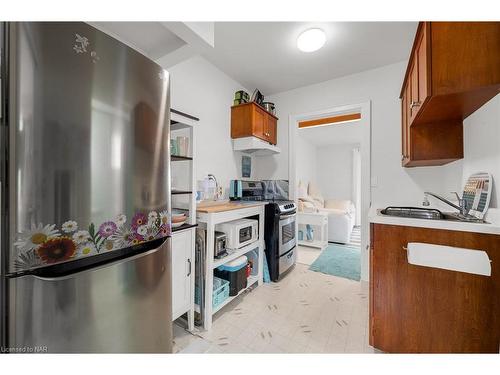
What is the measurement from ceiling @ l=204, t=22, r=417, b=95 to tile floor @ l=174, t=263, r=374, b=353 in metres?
2.48

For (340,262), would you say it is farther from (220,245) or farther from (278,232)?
(220,245)

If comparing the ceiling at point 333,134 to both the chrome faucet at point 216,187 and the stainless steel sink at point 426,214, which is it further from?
the stainless steel sink at point 426,214

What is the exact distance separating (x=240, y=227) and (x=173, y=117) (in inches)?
42.4

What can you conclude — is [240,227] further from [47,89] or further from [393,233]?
[47,89]

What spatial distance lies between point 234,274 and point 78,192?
146cm

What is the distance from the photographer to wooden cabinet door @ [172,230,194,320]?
1.38 metres

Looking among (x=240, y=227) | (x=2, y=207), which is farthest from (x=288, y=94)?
(x=2, y=207)

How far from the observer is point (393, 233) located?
4.12ft

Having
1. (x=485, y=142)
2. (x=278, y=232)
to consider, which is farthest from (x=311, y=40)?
(x=278, y=232)

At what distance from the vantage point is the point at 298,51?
2.11 metres

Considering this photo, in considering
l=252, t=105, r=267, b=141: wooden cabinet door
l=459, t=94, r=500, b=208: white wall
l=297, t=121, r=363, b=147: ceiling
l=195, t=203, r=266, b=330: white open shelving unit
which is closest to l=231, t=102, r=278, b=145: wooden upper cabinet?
l=252, t=105, r=267, b=141: wooden cabinet door

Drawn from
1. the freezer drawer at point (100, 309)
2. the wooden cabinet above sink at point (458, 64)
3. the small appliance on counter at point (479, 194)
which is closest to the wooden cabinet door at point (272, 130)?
the wooden cabinet above sink at point (458, 64)

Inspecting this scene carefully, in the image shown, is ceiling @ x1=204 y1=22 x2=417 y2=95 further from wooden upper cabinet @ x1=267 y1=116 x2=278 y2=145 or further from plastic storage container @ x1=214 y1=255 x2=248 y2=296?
plastic storage container @ x1=214 y1=255 x2=248 y2=296

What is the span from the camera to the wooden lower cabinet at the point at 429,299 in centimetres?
103
